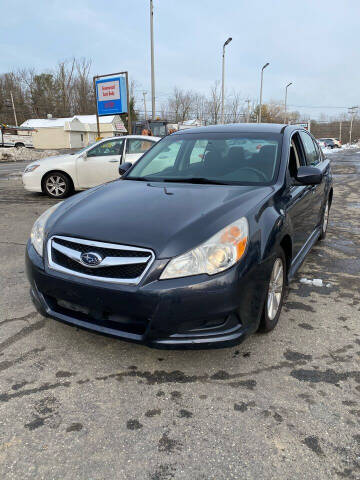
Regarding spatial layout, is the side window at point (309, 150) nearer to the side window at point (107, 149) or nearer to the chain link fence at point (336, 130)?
the side window at point (107, 149)

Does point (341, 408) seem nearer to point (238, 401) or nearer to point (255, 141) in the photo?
point (238, 401)

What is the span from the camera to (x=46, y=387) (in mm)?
2303

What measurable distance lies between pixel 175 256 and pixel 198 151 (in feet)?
6.19

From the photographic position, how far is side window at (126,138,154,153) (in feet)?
29.5

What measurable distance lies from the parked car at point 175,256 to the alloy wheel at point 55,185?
20.1ft

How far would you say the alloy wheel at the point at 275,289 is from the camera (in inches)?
108

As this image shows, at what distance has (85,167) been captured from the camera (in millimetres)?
8914

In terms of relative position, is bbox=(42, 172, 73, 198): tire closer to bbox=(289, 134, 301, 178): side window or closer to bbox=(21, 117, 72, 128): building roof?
bbox=(289, 134, 301, 178): side window

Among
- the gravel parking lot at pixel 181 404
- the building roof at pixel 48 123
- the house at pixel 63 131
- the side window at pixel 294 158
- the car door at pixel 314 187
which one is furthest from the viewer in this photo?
the building roof at pixel 48 123

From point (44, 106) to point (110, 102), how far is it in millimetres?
56849

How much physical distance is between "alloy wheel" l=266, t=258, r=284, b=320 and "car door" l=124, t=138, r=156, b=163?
6.61 m

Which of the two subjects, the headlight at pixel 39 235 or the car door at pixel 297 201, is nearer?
the headlight at pixel 39 235

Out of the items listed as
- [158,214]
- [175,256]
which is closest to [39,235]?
[158,214]

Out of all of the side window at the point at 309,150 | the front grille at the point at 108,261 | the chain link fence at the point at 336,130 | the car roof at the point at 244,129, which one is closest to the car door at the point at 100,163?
the car roof at the point at 244,129
